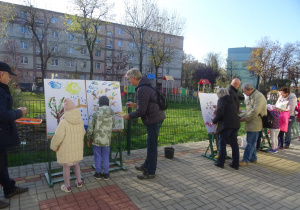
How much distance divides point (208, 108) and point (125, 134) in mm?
3213

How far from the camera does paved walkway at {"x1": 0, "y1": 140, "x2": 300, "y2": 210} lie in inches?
122

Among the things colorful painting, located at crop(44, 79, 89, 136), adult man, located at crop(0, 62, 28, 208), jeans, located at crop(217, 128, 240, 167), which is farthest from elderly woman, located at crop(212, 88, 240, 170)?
adult man, located at crop(0, 62, 28, 208)

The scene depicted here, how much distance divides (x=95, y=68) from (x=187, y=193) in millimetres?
41273

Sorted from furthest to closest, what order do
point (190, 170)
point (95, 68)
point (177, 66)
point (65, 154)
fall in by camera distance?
point (177, 66) < point (95, 68) < point (190, 170) < point (65, 154)

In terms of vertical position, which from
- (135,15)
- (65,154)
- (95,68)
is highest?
(135,15)

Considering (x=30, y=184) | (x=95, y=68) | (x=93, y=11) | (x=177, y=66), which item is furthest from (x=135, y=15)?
(x=30, y=184)

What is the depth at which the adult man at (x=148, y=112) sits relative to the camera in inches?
146

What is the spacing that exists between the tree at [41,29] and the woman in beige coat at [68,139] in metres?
30.4

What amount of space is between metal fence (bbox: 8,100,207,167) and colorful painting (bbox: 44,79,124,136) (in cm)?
84

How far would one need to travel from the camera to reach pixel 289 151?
6371mm

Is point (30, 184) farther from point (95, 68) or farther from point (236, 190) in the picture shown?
point (95, 68)

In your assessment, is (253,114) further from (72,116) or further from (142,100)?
(72,116)

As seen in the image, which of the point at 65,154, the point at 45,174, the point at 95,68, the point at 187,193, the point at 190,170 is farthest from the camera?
the point at 95,68

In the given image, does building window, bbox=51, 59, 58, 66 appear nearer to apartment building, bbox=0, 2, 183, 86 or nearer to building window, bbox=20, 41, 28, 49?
apartment building, bbox=0, 2, 183, 86
